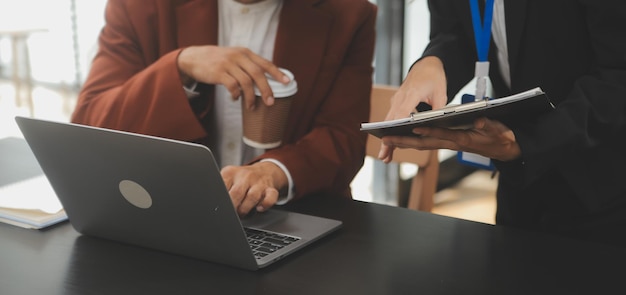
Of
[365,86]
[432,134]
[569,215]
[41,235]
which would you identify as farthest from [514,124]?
[41,235]

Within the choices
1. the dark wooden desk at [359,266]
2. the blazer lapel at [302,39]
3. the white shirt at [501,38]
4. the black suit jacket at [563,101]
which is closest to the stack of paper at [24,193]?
the dark wooden desk at [359,266]

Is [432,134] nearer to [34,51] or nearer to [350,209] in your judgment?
[350,209]

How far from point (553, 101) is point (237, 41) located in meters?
0.75

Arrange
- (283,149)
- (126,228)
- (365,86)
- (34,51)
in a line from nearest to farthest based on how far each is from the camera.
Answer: (126,228), (283,149), (365,86), (34,51)

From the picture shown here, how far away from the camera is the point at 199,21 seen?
1731 mm

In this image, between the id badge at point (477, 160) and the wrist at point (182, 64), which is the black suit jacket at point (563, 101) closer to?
the id badge at point (477, 160)

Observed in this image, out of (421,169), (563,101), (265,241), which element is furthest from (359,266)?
(421,169)

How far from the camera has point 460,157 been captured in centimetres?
170

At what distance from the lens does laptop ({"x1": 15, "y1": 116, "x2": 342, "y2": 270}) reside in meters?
1.07

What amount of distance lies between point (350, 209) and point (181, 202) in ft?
1.43

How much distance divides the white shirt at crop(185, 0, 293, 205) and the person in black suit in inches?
15.8

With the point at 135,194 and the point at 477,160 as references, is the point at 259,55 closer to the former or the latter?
the point at 477,160

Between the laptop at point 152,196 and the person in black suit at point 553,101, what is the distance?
12.8 inches

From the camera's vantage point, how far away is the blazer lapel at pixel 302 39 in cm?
174
